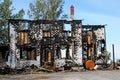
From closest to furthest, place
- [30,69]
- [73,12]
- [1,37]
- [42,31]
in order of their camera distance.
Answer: [30,69], [42,31], [73,12], [1,37]

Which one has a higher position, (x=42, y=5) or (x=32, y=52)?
(x=42, y=5)

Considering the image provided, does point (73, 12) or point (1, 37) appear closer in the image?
point (73, 12)

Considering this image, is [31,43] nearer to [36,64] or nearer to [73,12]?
[36,64]

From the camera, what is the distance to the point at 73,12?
49.9 meters

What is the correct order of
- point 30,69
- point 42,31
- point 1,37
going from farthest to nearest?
1. point 1,37
2. point 42,31
3. point 30,69

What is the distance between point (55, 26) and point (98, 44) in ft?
20.7

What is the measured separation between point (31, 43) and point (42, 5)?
68.9 feet

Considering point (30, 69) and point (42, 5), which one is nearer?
point (30, 69)

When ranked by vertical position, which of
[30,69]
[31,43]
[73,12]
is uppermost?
[73,12]

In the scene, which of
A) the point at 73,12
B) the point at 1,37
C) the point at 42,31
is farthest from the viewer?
the point at 1,37

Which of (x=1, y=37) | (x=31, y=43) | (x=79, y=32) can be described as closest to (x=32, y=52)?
(x=31, y=43)

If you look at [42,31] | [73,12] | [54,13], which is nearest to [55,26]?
[42,31]

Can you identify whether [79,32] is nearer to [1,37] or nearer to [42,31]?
[42,31]

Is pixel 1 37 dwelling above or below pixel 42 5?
below
